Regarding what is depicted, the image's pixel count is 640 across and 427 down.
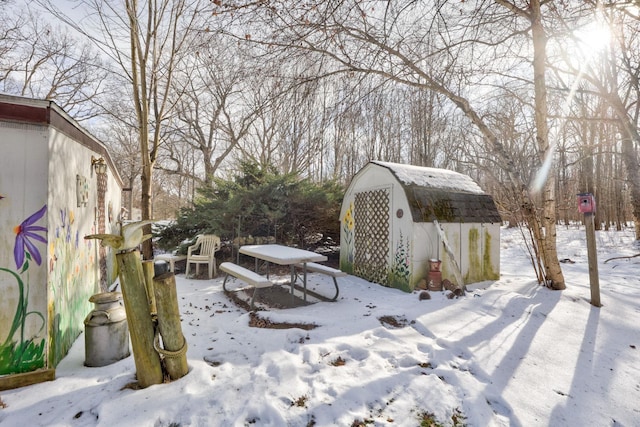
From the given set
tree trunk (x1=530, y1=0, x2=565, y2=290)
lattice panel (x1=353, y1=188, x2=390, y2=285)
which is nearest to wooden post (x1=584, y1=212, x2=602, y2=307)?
tree trunk (x1=530, y1=0, x2=565, y2=290)

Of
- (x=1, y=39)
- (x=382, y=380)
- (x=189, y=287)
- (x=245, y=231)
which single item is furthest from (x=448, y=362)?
(x=1, y=39)

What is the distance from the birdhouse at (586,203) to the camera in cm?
493

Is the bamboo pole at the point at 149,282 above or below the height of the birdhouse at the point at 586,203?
below

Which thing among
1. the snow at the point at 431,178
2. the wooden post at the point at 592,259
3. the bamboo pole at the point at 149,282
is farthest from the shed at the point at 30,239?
the wooden post at the point at 592,259

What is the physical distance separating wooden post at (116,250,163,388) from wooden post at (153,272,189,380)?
0.28 ft

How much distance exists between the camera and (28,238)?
8.75ft

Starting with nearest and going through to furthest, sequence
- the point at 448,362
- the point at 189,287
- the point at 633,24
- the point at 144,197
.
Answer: the point at 448,362, the point at 633,24, the point at 189,287, the point at 144,197

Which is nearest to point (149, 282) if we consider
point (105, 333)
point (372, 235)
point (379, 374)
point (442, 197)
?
point (105, 333)

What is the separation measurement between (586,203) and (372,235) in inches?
145

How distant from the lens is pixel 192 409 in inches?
91.0

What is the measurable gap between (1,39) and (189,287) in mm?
11589

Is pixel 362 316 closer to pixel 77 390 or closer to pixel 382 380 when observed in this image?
pixel 382 380

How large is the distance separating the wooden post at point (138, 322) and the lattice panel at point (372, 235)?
189 inches

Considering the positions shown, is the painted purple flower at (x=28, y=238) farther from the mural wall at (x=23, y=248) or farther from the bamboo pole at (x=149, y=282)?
the bamboo pole at (x=149, y=282)
